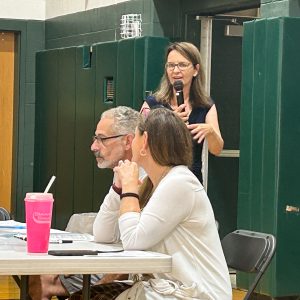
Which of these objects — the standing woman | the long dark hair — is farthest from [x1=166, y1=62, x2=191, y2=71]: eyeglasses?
the long dark hair

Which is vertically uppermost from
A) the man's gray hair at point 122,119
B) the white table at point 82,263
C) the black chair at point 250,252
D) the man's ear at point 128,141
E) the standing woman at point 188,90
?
the standing woman at point 188,90

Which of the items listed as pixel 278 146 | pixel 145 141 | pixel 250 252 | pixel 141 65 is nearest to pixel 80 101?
pixel 141 65

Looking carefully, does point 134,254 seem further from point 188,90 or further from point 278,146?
point 278,146

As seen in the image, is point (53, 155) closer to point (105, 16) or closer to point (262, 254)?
point (105, 16)

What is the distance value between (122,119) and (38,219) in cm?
104

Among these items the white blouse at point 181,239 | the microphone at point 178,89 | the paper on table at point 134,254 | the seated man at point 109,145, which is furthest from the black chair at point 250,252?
the microphone at point 178,89

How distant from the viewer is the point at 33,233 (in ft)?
9.71

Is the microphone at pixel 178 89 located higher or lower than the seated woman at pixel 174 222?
higher

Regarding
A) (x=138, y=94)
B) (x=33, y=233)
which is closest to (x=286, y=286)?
(x=138, y=94)

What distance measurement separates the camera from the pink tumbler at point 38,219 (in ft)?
9.63

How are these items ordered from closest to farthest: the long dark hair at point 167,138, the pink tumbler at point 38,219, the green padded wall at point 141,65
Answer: the pink tumbler at point 38,219 < the long dark hair at point 167,138 < the green padded wall at point 141,65

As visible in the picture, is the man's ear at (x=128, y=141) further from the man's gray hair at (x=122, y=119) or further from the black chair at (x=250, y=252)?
the black chair at (x=250, y=252)

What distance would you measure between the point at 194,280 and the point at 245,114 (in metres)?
2.96

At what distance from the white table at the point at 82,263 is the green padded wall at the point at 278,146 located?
2.68m
